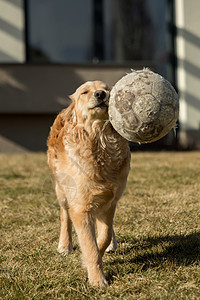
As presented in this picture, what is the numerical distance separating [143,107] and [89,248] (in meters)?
0.97

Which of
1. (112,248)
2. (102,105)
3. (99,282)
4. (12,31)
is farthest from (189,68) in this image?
(99,282)

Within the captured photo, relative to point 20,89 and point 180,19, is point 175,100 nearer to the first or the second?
point 20,89

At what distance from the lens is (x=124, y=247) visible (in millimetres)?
2990

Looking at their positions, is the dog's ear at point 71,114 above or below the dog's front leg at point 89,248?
above

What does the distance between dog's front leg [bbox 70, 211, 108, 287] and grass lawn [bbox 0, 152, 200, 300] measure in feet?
0.24

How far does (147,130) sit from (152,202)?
2.14m

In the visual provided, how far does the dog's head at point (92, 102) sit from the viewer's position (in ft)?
8.16

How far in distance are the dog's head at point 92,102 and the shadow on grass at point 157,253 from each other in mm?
1065

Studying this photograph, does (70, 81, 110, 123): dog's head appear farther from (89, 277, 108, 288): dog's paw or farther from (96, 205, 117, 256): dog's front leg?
(89, 277, 108, 288): dog's paw

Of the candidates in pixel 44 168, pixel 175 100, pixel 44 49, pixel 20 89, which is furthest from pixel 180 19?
pixel 175 100

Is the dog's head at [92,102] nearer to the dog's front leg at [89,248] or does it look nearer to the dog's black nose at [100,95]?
the dog's black nose at [100,95]

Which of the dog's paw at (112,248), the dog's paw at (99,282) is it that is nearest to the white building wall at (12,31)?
the dog's paw at (112,248)

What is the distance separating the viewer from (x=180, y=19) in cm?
1029

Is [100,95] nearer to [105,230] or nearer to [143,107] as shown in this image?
[143,107]
